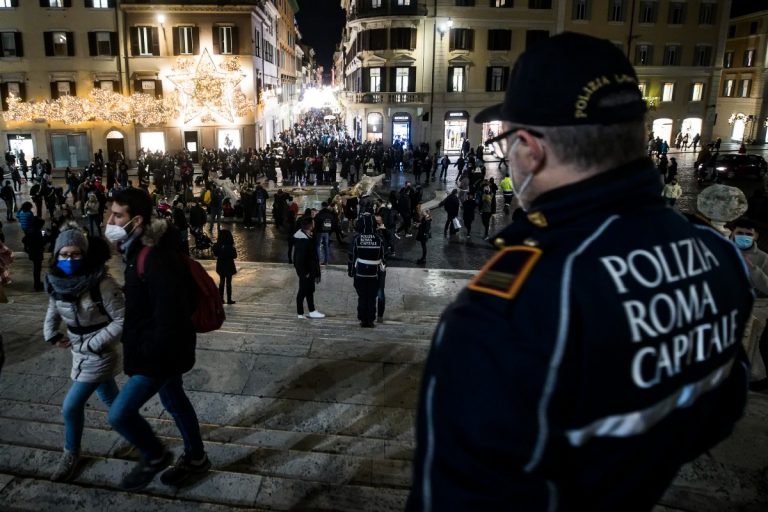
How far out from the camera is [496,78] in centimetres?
4134

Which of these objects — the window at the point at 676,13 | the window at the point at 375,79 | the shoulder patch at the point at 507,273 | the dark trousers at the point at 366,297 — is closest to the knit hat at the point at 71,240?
the shoulder patch at the point at 507,273

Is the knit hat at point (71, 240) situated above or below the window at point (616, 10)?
below

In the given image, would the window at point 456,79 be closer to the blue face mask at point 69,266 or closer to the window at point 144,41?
the window at point 144,41

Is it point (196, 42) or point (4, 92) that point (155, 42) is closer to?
point (196, 42)

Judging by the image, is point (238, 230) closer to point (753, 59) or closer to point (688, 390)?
point (688, 390)

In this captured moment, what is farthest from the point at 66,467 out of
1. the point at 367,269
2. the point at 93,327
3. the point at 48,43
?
the point at 48,43

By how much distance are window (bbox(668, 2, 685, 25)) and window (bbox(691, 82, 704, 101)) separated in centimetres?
497

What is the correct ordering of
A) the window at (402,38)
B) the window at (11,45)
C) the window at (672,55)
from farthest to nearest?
1. the window at (672,55)
2. the window at (402,38)
3. the window at (11,45)

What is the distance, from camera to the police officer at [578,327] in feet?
4.00

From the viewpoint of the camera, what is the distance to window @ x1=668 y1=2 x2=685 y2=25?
41750 millimetres

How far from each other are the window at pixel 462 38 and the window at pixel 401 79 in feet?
12.9

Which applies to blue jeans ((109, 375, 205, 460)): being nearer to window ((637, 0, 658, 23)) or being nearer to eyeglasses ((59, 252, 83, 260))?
eyeglasses ((59, 252, 83, 260))

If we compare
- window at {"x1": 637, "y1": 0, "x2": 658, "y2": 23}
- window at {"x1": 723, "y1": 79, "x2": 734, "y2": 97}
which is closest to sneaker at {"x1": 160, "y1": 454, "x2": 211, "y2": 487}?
window at {"x1": 637, "y1": 0, "x2": 658, "y2": 23}

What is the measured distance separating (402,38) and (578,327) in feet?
140
